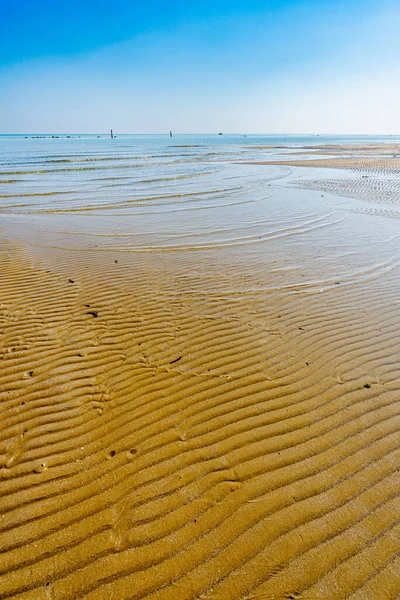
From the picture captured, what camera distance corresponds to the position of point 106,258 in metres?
8.70

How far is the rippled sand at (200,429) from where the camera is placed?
2.41 m

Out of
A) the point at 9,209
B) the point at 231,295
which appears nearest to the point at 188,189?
the point at 9,209

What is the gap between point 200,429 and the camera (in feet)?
11.6

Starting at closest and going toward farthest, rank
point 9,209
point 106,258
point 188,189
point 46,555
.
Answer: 1. point 46,555
2. point 106,258
3. point 9,209
4. point 188,189

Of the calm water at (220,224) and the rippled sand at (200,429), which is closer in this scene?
the rippled sand at (200,429)

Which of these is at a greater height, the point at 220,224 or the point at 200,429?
the point at 220,224

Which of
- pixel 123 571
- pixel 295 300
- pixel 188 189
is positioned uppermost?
pixel 188 189

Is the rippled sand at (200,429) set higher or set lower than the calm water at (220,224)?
lower

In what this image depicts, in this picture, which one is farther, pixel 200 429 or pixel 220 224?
pixel 220 224

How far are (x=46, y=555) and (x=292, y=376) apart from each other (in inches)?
118

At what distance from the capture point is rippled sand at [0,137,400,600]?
2.41 meters

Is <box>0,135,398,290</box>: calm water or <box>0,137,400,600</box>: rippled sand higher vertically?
<box>0,135,398,290</box>: calm water

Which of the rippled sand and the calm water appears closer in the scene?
the rippled sand

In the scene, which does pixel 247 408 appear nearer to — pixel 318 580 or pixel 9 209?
pixel 318 580
